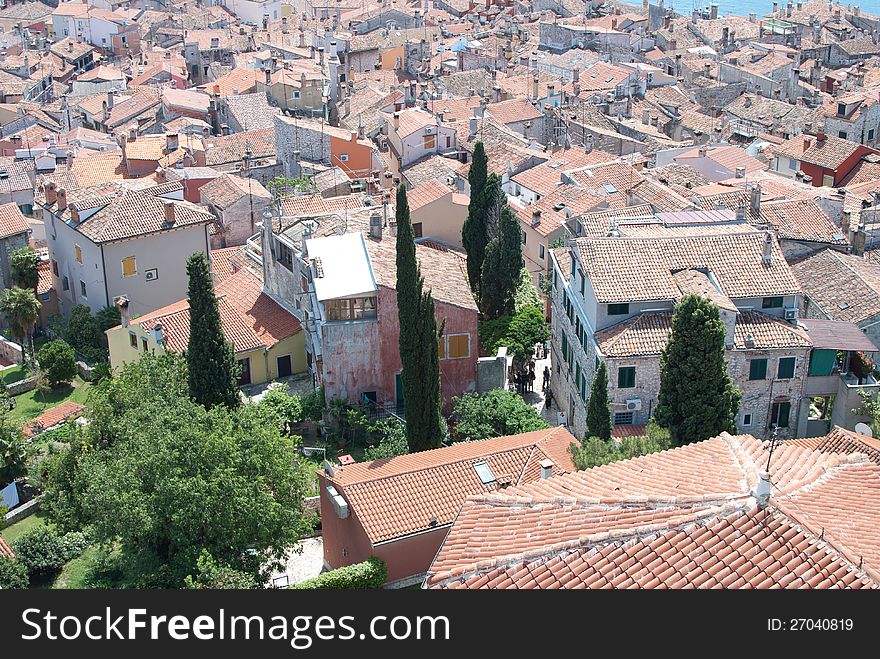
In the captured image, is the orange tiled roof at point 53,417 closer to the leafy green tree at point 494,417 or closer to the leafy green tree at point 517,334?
the leafy green tree at point 494,417

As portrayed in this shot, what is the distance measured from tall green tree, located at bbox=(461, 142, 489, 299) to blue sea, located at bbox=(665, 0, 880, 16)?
136195 millimetres

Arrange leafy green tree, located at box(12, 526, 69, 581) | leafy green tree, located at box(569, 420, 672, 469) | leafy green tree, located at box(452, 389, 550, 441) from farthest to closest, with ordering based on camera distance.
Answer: leafy green tree, located at box(452, 389, 550, 441) < leafy green tree, located at box(12, 526, 69, 581) < leafy green tree, located at box(569, 420, 672, 469)

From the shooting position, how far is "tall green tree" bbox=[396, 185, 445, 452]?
31.8 meters

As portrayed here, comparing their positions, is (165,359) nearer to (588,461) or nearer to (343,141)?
(588,461)

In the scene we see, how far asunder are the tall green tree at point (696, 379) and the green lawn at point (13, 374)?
27184 mm

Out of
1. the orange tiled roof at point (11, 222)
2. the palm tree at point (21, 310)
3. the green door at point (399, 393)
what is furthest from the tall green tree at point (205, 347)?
the orange tiled roof at point (11, 222)

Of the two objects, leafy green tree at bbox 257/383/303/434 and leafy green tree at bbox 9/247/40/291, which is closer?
leafy green tree at bbox 257/383/303/434

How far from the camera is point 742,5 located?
180 metres

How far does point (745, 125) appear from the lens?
80.0 meters

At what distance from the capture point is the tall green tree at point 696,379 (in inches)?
1110

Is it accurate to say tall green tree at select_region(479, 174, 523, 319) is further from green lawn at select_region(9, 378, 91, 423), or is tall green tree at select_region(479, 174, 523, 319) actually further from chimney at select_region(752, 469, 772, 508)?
chimney at select_region(752, 469, 772, 508)

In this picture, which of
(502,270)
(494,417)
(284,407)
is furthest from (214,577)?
(502,270)

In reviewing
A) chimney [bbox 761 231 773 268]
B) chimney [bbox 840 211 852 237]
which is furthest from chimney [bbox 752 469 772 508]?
chimney [bbox 840 211 852 237]

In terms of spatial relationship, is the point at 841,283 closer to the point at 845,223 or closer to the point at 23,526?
the point at 845,223
